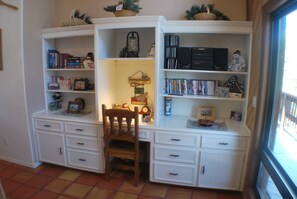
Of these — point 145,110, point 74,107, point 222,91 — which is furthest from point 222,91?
point 74,107

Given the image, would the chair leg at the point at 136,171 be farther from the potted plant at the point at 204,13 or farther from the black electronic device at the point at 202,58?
the potted plant at the point at 204,13

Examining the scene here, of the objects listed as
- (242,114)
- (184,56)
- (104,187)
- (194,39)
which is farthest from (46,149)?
(242,114)

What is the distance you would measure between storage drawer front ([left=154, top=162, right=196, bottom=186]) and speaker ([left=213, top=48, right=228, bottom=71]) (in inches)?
47.9

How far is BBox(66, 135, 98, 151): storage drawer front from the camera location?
2.43 meters

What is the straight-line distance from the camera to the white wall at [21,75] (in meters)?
2.44

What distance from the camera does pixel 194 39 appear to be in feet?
8.11

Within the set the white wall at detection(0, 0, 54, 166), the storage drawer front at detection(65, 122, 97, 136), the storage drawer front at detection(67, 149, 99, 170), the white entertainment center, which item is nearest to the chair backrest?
the white entertainment center

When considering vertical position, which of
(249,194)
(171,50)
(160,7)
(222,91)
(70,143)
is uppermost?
(160,7)

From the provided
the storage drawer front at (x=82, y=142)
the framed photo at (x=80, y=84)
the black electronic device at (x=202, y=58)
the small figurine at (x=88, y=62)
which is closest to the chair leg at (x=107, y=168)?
the storage drawer front at (x=82, y=142)

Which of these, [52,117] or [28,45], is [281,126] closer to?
[52,117]

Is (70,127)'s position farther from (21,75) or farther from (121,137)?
(21,75)

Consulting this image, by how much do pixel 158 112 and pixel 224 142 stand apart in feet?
2.61

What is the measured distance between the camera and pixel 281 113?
167cm

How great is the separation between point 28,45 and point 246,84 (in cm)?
279
